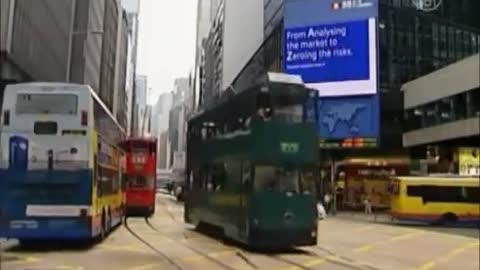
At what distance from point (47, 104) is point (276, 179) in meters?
5.90

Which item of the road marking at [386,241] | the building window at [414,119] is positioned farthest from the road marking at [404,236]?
the building window at [414,119]

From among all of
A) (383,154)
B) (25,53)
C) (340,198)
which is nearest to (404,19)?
(383,154)

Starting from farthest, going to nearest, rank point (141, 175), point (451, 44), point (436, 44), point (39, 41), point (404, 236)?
point (451, 44) < point (436, 44) < point (39, 41) < point (141, 175) < point (404, 236)

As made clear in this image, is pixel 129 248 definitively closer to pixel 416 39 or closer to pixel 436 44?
pixel 436 44

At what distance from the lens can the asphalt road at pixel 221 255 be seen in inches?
581

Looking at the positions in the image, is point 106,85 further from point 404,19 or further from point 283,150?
point 283,150

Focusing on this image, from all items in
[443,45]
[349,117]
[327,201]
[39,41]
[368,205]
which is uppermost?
[443,45]

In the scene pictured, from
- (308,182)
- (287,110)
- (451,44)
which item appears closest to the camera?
(287,110)

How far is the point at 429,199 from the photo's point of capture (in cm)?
2175

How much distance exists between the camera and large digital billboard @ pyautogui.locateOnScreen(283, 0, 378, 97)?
46.8 m

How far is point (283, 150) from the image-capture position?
17094 millimetres

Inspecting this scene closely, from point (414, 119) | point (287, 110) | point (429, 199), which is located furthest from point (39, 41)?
point (414, 119)

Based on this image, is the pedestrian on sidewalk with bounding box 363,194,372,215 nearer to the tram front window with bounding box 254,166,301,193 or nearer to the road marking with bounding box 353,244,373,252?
the road marking with bounding box 353,244,373,252

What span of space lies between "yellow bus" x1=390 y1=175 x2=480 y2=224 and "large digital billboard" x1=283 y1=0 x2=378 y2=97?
1543 centimetres
